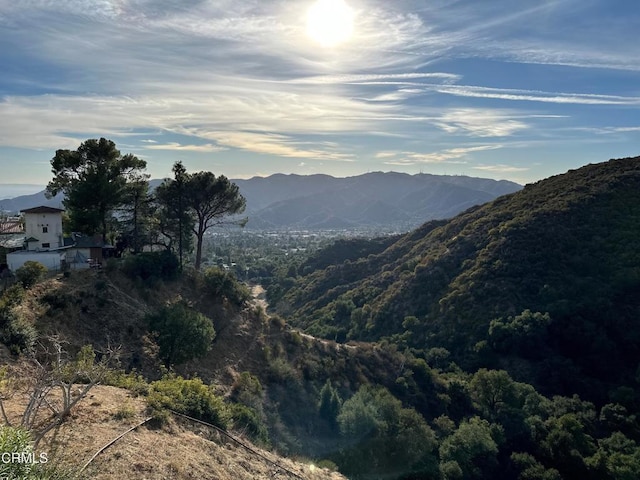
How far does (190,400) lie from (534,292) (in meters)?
31.3

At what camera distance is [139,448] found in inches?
371

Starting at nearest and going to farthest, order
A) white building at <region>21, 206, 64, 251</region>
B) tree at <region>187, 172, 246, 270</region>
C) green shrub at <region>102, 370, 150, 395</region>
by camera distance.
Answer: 1. green shrub at <region>102, 370, 150, 395</region>
2. white building at <region>21, 206, 64, 251</region>
3. tree at <region>187, 172, 246, 270</region>

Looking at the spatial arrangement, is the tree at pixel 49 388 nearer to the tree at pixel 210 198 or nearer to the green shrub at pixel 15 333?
the green shrub at pixel 15 333

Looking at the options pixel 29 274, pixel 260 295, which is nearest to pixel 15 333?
pixel 29 274

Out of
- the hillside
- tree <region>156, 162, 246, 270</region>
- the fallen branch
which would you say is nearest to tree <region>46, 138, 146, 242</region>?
tree <region>156, 162, 246, 270</region>

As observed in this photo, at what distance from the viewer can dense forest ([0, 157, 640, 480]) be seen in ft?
58.0

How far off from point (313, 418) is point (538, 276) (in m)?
25.6

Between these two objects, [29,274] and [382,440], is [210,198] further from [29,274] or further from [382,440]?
[382,440]

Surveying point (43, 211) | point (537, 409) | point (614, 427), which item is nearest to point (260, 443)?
point (43, 211)

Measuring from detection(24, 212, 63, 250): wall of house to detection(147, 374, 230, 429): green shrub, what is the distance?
13.2m

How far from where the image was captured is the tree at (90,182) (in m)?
21.7

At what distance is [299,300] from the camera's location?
205ft

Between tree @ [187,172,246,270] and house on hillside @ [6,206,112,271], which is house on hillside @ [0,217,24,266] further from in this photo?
tree @ [187,172,246,270]

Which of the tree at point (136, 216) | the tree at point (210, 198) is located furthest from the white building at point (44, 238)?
the tree at point (210, 198)
